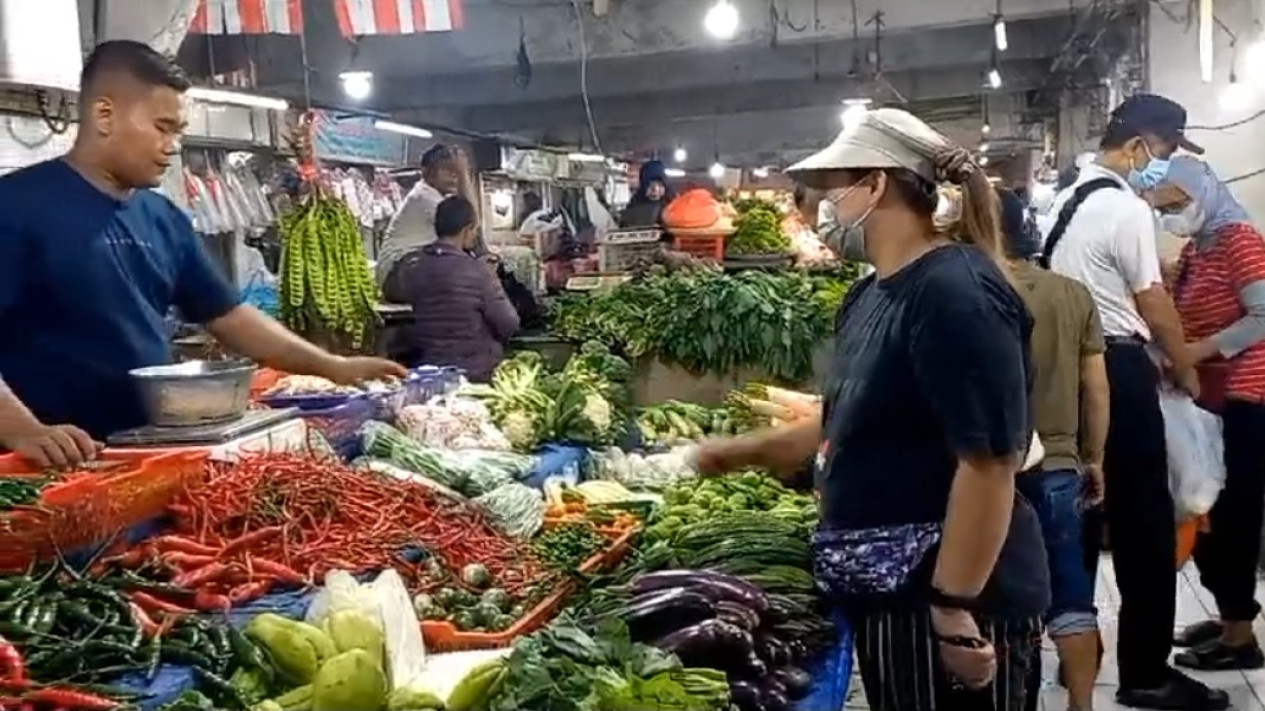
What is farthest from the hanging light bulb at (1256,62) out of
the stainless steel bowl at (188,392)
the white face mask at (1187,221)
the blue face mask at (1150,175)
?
the stainless steel bowl at (188,392)

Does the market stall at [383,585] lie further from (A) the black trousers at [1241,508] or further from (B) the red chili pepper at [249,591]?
(A) the black trousers at [1241,508]

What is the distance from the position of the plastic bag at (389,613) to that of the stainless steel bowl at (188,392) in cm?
81

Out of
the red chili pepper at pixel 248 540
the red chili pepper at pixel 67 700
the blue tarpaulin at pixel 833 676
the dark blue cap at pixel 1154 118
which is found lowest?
the blue tarpaulin at pixel 833 676

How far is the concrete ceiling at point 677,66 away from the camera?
12.3 metres

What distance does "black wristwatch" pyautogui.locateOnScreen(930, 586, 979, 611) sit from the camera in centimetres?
255

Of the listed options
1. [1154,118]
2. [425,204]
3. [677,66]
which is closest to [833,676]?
[1154,118]

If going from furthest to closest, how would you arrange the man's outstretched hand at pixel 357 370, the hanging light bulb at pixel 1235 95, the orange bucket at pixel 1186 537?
the hanging light bulb at pixel 1235 95 < the orange bucket at pixel 1186 537 < the man's outstretched hand at pixel 357 370

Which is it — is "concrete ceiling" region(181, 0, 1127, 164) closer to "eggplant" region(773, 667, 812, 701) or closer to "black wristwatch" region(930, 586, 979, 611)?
"eggplant" region(773, 667, 812, 701)

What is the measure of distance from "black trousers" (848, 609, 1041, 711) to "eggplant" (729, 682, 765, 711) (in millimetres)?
237

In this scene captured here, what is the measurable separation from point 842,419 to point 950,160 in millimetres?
576

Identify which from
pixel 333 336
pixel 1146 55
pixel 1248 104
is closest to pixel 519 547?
pixel 333 336

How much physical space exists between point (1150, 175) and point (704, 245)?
3.87 metres

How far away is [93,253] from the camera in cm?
357

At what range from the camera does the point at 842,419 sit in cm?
264
